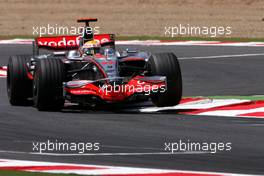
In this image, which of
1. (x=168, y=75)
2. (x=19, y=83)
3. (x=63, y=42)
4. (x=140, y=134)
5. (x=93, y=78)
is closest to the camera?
(x=140, y=134)

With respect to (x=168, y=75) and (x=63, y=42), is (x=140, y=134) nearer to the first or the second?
(x=168, y=75)

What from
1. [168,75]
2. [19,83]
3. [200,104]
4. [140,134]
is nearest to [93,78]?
[168,75]

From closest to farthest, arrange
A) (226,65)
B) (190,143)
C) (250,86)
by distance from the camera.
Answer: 1. (190,143)
2. (250,86)
3. (226,65)

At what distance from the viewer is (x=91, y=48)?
19.7m

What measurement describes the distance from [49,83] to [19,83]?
1794mm

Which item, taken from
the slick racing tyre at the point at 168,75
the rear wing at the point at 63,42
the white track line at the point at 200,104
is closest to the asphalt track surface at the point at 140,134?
the slick racing tyre at the point at 168,75

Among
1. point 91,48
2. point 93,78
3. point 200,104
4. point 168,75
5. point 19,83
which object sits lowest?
point 200,104

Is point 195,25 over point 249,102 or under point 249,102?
under

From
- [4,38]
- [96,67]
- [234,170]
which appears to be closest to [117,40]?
[4,38]

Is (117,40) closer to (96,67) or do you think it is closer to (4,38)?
(4,38)

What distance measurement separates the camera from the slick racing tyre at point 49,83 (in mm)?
18281

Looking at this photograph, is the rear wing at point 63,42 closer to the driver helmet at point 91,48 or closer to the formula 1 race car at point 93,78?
the formula 1 race car at point 93,78

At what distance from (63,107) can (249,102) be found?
3126mm

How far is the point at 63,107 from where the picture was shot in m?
18.9
